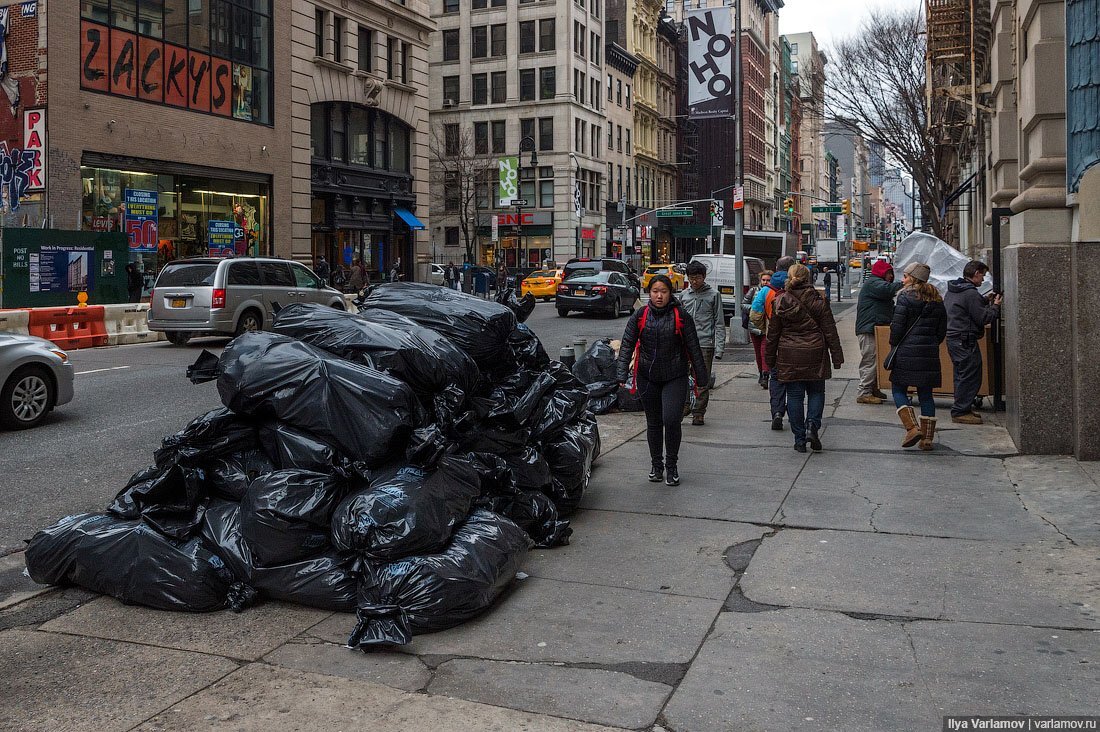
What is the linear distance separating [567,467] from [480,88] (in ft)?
207

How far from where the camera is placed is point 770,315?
10516mm

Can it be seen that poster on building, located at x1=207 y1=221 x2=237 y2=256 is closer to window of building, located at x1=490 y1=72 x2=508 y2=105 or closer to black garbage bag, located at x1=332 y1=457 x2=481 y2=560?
black garbage bag, located at x1=332 y1=457 x2=481 y2=560

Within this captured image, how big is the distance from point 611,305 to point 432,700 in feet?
81.8

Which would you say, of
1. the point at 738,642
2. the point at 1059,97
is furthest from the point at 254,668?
the point at 1059,97

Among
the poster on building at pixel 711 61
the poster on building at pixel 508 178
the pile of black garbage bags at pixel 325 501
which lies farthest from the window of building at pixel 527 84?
the pile of black garbage bags at pixel 325 501

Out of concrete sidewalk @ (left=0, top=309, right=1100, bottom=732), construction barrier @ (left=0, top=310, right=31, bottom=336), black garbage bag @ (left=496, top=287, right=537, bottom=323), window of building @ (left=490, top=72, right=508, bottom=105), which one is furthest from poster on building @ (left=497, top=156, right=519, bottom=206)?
concrete sidewalk @ (left=0, top=309, right=1100, bottom=732)

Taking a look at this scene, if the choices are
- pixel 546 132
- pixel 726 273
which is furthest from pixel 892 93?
pixel 546 132

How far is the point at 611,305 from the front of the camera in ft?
93.9

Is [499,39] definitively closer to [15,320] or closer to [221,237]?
[221,237]

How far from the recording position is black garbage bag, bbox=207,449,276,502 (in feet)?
17.4

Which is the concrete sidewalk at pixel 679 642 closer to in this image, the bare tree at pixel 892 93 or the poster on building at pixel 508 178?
the bare tree at pixel 892 93

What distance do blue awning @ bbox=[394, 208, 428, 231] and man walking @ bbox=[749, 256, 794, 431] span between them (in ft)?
103

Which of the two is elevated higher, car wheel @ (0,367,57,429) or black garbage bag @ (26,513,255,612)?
car wheel @ (0,367,57,429)

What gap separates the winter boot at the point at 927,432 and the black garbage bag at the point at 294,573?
627cm
